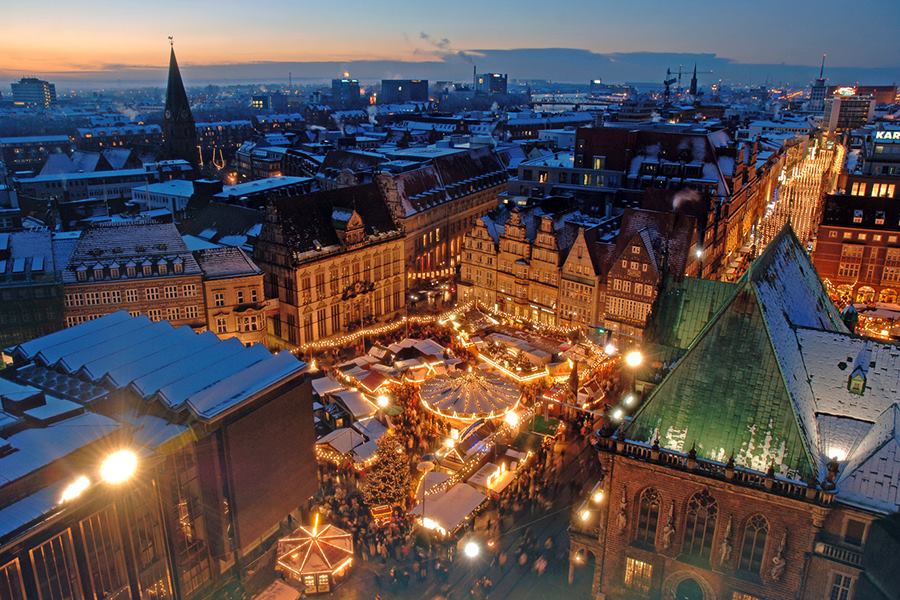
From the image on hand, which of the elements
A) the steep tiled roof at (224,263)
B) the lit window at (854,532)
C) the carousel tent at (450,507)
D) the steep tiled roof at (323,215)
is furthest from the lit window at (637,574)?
the steep tiled roof at (323,215)

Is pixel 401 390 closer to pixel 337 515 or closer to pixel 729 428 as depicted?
pixel 337 515

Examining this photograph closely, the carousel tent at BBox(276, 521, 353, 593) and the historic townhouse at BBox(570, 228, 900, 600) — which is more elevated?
the historic townhouse at BBox(570, 228, 900, 600)

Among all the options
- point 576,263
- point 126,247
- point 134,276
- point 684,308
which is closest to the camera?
Answer: point 684,308

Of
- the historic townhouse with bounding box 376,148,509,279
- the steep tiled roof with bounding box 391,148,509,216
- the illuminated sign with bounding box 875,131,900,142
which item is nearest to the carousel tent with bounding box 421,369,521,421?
the historic townhouse with bounding box 376,148,509,279

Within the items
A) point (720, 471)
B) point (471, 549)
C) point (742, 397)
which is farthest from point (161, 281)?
point (720, 471)

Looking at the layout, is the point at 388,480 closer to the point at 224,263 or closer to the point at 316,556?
the point at 316,556

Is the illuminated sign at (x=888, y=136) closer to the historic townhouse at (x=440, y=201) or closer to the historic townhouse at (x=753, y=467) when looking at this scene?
the historic townhouse at (x=440, y=201)

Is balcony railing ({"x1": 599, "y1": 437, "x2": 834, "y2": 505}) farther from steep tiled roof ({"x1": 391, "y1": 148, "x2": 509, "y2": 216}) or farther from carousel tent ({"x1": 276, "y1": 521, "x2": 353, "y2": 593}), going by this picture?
steep tiled roof ({"x1": 391, "y1": 148, "x2": 509, "y2": 216})
